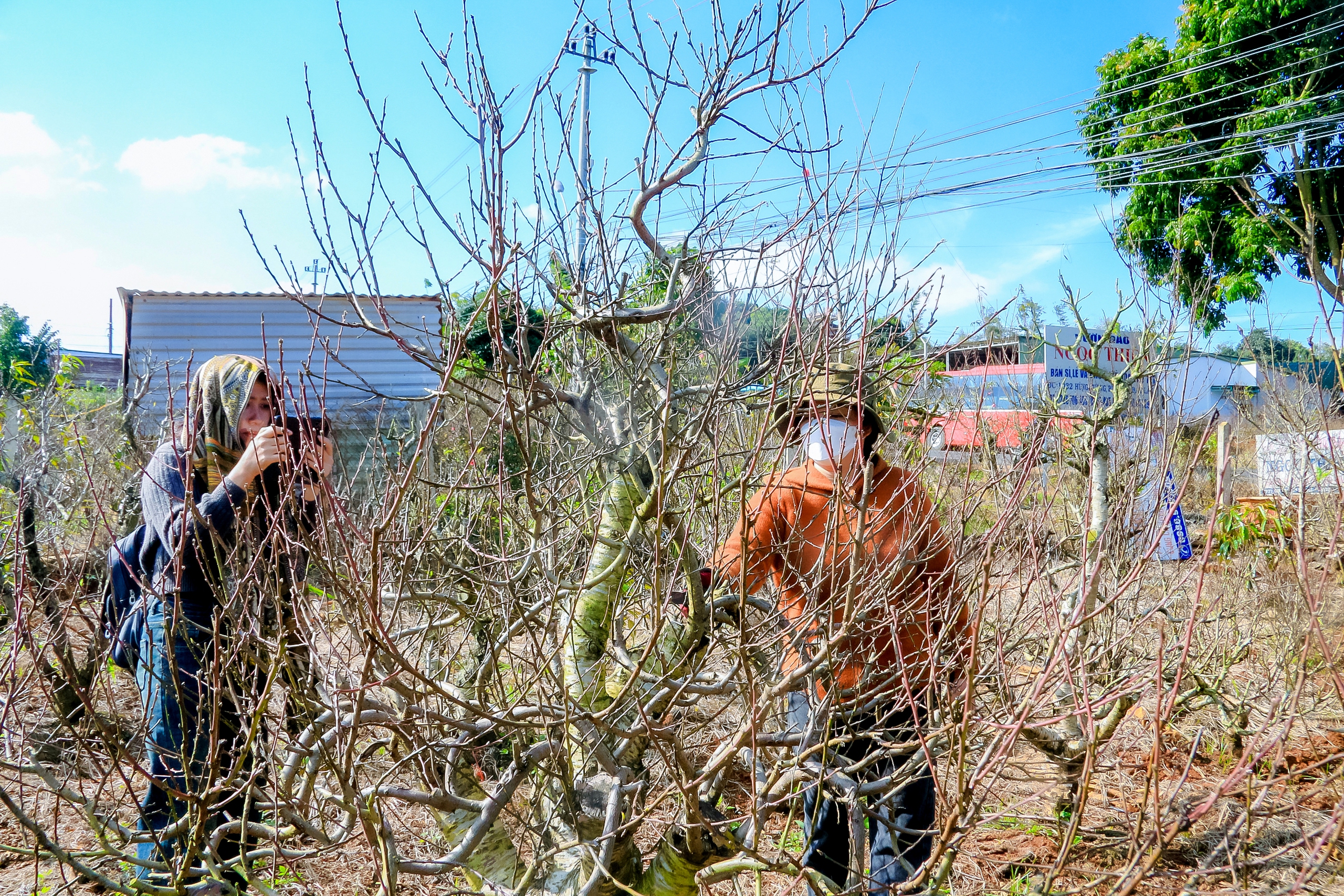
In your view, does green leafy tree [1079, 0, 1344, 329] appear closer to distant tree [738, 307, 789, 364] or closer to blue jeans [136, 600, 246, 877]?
distant tree [738, 307, 789, 364]

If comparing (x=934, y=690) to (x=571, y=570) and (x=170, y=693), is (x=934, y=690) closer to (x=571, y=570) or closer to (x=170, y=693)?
(x=571, y=570)

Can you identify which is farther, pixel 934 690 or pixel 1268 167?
pixel 1268 167

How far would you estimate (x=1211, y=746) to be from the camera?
479cm

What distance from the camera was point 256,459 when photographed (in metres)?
2.25

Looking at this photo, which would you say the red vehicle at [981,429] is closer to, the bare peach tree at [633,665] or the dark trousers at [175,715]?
the bare peach tree at [633,665]

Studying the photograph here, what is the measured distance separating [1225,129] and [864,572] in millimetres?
16480

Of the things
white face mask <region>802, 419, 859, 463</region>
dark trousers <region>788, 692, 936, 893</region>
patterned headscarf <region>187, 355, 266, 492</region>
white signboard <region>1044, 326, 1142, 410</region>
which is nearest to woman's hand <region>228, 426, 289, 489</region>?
patterned headscarf <region>187, 355, 266, 492</region>

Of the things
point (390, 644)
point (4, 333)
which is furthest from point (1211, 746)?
point (4, 333)

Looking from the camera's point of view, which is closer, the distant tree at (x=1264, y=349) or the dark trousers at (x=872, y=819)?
the dark trousers at (x=872, y=819)

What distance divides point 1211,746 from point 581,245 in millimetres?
4377

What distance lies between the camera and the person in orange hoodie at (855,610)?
6.39 ft

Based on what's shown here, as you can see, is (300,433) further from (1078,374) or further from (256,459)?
(1078,374)

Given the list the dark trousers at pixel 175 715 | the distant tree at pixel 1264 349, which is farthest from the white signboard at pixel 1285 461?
the dark trousers at pixel 175 715

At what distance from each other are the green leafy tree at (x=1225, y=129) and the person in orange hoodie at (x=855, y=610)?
12.3 m
